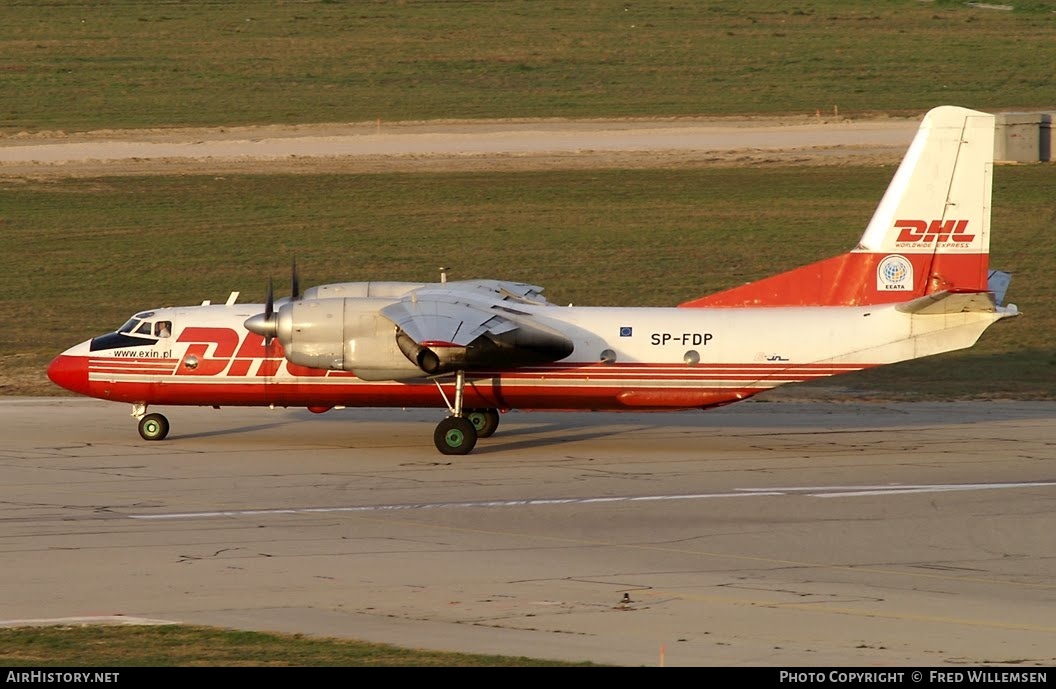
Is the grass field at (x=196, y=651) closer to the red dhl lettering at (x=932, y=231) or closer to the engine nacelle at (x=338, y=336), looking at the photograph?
the engine nacelle at (x=338, y=336)

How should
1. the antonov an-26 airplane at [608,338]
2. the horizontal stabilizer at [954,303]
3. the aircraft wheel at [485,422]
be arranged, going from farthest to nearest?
the aircraft wheel at [485,422], the antonov an-26 airplane at [608,338], the horizontal stabilizer at [954,303]

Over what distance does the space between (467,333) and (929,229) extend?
8922 mm

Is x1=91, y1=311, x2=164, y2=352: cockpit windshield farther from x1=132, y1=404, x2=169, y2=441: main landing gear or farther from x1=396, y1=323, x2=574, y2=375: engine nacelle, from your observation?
x1=396, y1=323, x2=574, y2=375: engine nacelle

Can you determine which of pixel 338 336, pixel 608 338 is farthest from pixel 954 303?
pixel 338 336

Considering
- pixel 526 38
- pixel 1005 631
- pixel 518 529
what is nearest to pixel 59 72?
pixel 526 38

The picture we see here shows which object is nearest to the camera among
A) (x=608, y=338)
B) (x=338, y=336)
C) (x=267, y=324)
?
(x=338, y=336)

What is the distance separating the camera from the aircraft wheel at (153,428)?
1129 inches

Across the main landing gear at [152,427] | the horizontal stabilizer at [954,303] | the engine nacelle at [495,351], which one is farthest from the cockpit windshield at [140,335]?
the horizontal stabilizer at [954,303]

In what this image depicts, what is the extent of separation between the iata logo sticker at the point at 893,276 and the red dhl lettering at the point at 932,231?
0.41 m

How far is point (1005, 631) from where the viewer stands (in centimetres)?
1655

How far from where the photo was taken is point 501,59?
7838cm

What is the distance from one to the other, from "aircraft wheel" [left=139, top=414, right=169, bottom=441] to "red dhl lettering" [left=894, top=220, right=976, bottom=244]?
1431 centimetres

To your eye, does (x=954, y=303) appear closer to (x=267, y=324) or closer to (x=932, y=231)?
(x=932, y=231)

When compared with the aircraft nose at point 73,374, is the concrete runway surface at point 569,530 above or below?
below
